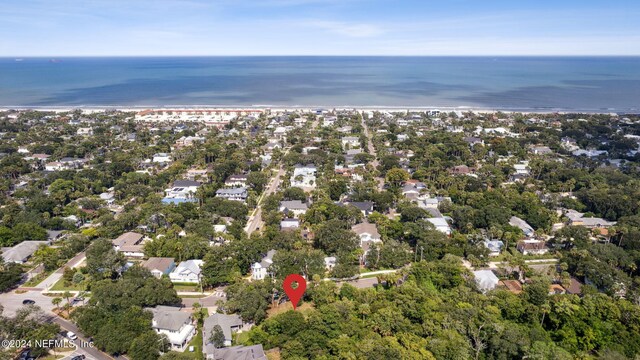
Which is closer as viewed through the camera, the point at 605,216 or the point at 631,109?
the point at 605,216

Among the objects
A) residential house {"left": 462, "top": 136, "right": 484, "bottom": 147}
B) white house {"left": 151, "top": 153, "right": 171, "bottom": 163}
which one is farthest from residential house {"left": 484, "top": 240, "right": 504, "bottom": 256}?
white house {"left": 151, "top": 153, "right": 171, "bottom": 163}

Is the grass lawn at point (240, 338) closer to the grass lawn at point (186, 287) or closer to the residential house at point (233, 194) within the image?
the grass lawn at point (186, 287)

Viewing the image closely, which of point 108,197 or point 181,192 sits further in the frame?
point 181,192

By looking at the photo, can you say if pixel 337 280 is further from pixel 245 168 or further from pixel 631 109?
pixel 631 109

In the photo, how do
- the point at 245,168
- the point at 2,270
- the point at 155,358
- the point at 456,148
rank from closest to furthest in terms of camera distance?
1. the point at 155,358
2. the point at 2,270
3. the point at 245,168
4. the point at 456,148

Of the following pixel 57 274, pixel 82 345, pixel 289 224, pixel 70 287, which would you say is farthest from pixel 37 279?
pixel 289 224

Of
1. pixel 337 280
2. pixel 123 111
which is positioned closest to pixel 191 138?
pixel 123 111

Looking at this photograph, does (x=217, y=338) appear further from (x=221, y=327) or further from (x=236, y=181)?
(x=236, y=181)
